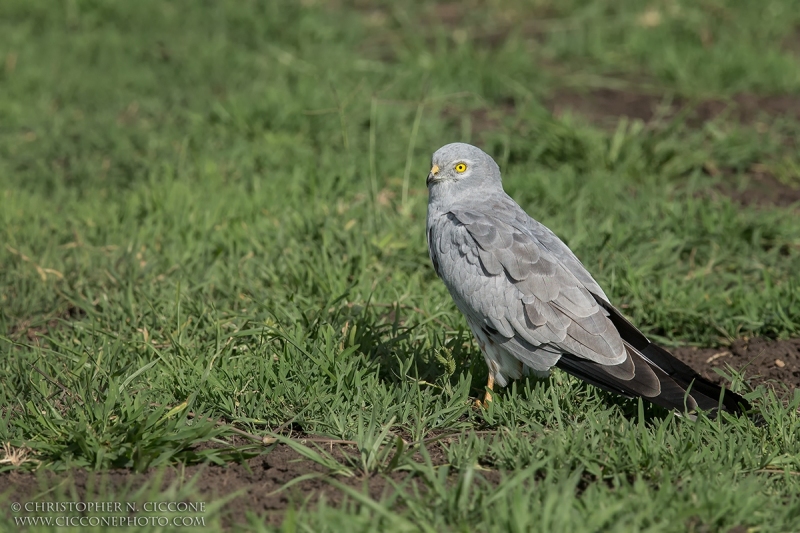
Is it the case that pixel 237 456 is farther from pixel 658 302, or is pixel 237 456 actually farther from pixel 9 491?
pixel 658 302

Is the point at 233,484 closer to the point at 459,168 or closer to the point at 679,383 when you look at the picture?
the point at 679,383

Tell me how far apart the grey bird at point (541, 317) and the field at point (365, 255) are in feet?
0.51

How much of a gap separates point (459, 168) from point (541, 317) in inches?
42.5

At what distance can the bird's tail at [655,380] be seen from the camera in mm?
3846

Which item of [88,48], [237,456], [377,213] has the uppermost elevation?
[88,48]

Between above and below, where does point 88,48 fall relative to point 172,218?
above

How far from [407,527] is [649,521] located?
853 mm

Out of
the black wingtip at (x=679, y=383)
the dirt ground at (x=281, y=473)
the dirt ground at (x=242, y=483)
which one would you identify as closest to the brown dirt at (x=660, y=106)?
the dirt ground at (x=281, y=473)

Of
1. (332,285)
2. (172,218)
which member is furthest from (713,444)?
(172,218)

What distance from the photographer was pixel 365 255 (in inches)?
211

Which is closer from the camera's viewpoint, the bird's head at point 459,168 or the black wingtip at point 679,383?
the black wingtip at point 679,383

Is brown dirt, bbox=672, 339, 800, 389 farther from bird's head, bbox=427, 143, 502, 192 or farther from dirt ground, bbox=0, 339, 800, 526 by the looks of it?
dirt ground, bbox=0, 339, 800, 526

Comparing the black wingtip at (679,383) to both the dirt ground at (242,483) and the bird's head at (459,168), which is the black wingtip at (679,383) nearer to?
the dirt ground at (242,483)

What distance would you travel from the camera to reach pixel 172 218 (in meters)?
5.93
